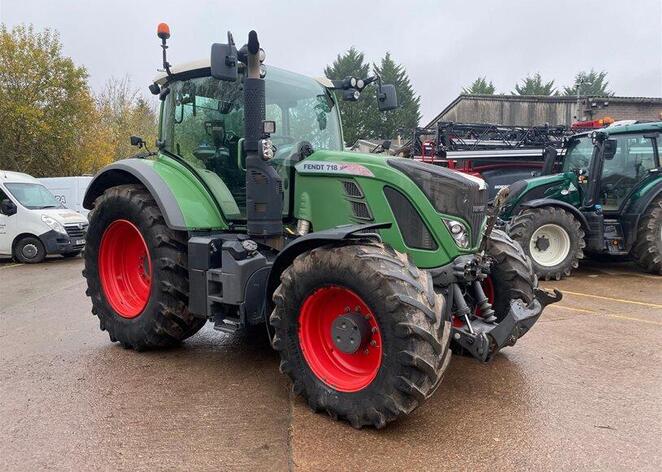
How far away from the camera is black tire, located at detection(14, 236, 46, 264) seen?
12.1 meters

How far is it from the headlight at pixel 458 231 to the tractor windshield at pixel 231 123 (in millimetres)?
1479

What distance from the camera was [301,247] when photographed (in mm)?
3621

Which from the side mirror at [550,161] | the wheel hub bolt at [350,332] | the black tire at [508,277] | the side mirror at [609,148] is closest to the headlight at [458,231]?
the black tire at [508,277]

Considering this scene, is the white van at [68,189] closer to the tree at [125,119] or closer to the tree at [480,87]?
the tree at [125,119]

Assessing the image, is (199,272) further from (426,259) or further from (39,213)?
(39,213)

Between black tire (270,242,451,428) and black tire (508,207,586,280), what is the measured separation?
5.64 metres

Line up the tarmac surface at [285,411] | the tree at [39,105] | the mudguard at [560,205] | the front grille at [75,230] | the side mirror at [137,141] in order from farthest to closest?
the tree at [39,105] < the front grille at [75,230] < the mudguard at [560,205] < the side mirror at [137,141] < the tarmac surface at [285,411]

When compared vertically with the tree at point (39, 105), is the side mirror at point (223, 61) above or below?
below

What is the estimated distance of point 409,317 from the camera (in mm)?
3059

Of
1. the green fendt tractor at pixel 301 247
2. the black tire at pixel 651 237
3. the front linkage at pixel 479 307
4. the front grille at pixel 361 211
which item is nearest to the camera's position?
the green fendt tractor at pixel 301 247

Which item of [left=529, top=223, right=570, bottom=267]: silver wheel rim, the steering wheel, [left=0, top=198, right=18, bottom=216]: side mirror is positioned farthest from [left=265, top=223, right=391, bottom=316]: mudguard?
[left=0, top=198, right=18, bottom=216]: side mirror

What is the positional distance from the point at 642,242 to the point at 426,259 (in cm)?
637

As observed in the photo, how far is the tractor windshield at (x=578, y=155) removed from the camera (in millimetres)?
9266

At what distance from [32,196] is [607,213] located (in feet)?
39.6
